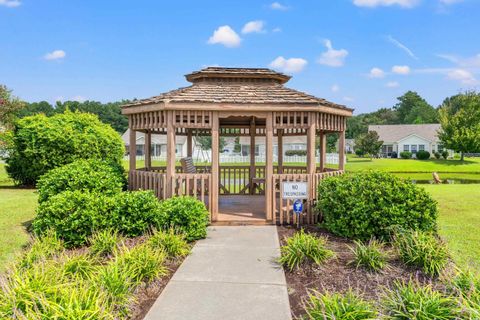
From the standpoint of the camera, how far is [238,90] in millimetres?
8391

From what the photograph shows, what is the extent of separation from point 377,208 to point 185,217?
3394mm

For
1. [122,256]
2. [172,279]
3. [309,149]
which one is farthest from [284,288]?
[309,149]

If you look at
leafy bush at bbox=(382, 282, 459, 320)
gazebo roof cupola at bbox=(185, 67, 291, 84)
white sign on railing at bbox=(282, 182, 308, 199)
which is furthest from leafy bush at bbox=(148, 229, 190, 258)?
gazebo roof cupola at bbox=(185, 67, 291, 84)

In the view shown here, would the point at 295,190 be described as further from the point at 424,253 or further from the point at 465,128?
the point at 465,128

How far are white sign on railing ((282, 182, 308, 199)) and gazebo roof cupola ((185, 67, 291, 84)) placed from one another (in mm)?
3342

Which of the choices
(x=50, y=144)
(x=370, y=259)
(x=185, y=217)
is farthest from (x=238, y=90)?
(x=50, y=144)

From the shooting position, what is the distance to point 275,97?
308 inches

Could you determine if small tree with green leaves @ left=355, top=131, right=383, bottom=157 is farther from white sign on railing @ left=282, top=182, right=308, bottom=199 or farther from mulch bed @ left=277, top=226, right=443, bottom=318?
mulch bed @ left=277, top=226, right=443, bottom=318

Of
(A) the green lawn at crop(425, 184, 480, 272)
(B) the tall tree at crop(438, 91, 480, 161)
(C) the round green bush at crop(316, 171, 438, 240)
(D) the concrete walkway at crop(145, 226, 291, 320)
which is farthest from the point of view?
(B) the tall tree at crop(438, 91, 480, 161)

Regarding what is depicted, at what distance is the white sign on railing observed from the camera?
23.3 feet

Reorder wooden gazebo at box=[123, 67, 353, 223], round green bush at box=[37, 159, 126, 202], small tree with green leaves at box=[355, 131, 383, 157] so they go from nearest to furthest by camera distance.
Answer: round green bush at box=[37, 159, 126, 202]
wooden gazebo at box=[123, 67, 353, 223]
small tree with green leaves at box=[355, 131, 383, 157]

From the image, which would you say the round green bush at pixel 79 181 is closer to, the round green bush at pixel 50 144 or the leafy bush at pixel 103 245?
the leafy bush at pixel 103 245

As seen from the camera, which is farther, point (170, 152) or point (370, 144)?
point (370, 144)

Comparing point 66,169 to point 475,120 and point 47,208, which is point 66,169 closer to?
point 47,208
